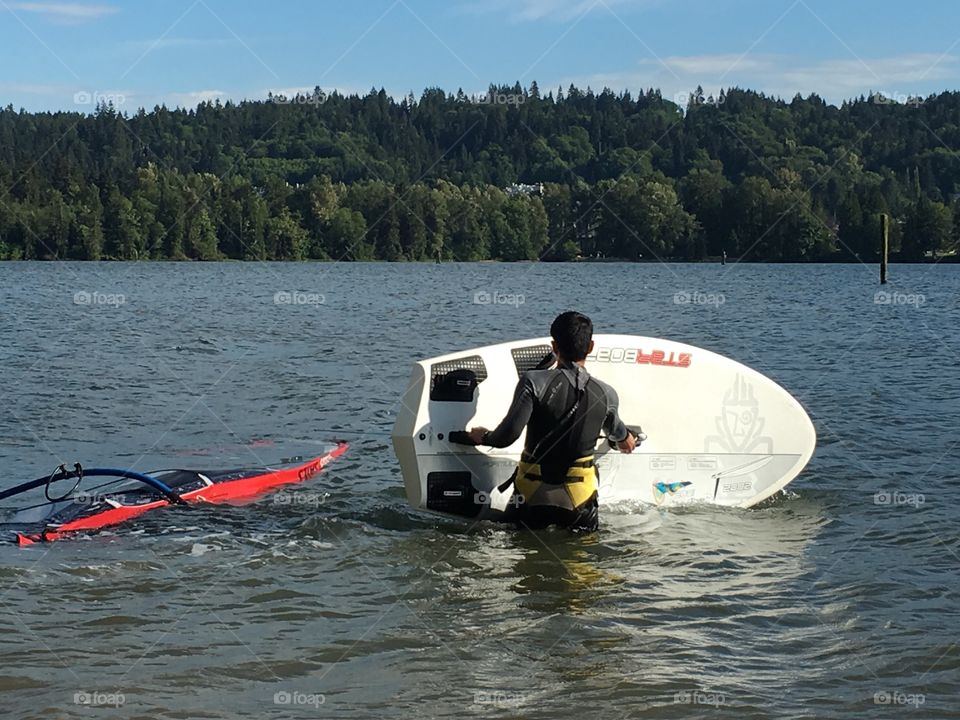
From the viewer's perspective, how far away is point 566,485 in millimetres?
9148

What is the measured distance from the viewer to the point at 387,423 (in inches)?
646

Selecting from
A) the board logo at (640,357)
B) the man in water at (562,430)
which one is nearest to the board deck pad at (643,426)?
the board logo at (640,357)

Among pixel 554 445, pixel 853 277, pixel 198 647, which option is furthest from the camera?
pixel 853 277

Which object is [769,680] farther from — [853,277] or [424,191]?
[424,191]

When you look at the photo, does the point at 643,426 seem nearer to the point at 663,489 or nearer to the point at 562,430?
the point at 663,489

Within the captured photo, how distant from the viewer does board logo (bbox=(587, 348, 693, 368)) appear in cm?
1041

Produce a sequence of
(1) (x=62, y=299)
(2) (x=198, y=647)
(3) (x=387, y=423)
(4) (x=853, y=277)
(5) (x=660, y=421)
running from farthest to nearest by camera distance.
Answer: (4) (x=853, y=277) → (1) (x=62, y=299) → (3) (x=387, y=423) → (5) (x=660, y=421) → (2) (x=198, y=647)

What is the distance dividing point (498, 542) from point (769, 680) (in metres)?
3.34

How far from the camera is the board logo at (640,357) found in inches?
410

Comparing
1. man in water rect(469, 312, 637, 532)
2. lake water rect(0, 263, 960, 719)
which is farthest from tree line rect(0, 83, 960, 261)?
man in water rect(469, 312, 637, 532)

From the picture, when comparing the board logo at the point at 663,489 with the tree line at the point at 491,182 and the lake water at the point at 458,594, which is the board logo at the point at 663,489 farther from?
the tree line at the point at 491,182

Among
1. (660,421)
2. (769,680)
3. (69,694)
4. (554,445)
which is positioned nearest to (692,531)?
(660,421)

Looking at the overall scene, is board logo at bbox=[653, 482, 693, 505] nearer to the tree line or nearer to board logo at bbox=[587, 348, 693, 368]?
board logo at bbox=[587, 348, 693, 368]

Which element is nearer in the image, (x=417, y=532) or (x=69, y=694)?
(x=69, y=694)
